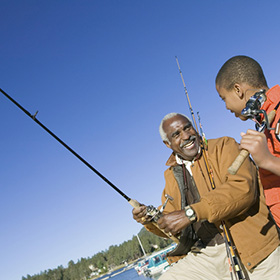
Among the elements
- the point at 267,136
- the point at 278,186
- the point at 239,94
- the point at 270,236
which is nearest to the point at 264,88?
the point at 239,94

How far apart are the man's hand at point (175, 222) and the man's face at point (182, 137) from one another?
1.07m

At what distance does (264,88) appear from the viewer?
3557mm

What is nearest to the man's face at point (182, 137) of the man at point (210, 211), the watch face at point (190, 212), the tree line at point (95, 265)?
the man at point (210, 211)

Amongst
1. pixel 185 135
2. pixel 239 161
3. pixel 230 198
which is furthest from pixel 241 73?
pixel 185 135

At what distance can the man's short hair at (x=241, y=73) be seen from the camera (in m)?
3.62

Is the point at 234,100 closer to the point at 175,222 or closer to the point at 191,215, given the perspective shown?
the point at 191,215

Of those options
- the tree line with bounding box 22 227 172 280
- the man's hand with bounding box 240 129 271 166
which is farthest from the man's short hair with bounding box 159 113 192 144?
the tree line with bounding box 22 227 172 280

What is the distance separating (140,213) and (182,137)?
120 cm

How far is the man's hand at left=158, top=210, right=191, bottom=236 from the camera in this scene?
385 centimetres

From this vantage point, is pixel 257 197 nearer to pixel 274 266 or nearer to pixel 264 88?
pixel 274 266

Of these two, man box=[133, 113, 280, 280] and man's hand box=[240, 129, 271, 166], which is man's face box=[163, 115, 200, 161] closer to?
man box=[133, 113, 280, 280]

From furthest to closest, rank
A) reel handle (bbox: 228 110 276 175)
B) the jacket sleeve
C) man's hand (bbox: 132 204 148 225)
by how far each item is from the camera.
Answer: man's hand (bbox: 132 204 148 225)
the jacket sleeve
reel handle (bbox: 228 110 276 175)

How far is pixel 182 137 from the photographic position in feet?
16.3

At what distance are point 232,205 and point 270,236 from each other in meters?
0.60
